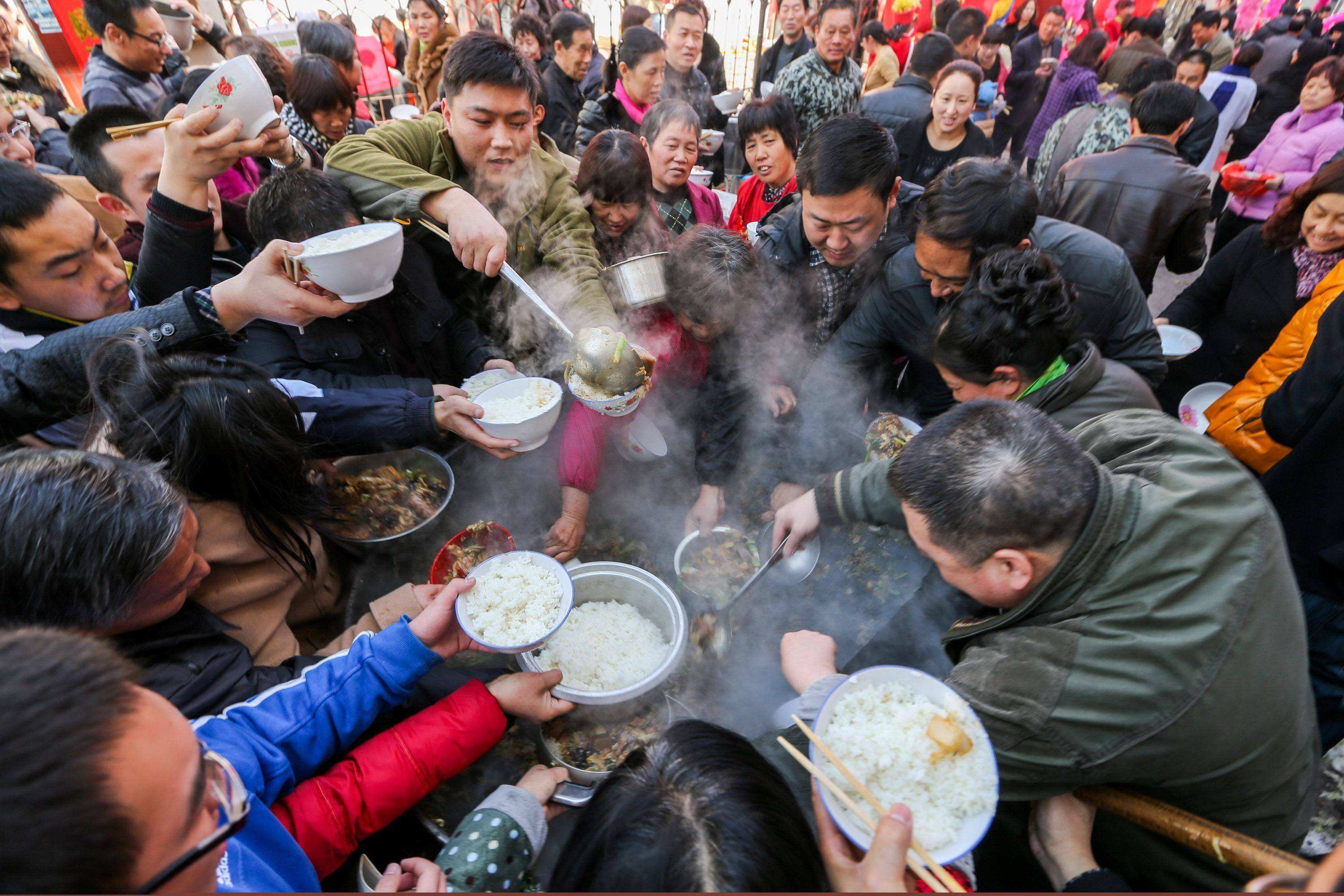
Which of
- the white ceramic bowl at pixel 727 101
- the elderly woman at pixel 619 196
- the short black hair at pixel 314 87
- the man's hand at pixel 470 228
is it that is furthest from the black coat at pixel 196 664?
the white ceramic bowl at pixel 727 101

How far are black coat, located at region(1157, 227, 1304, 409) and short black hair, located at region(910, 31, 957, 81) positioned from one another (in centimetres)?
417

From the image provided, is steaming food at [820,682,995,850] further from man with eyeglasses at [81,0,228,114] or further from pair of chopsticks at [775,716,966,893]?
man with eyeglasses at [81,0,228,114]

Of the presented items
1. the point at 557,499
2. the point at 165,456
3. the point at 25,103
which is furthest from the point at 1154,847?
the point at 25,103

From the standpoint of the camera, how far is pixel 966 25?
27.9 ft

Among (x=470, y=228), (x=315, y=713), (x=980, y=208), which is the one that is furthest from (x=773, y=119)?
(x=315, y=713)

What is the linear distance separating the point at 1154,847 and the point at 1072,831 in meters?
0.26

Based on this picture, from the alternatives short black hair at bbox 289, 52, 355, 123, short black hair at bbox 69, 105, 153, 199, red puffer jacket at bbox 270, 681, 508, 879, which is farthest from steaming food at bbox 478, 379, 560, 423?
short black hair at bbox 289, 52, 355, 123

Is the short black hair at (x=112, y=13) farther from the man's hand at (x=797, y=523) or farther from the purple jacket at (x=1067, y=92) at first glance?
the purple jacket at (x=1067, y=92)

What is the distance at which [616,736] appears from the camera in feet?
7.20

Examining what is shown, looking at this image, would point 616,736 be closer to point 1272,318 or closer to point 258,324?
point 258,324

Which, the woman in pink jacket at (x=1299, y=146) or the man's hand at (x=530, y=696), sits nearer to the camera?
the man's hand at (x=530, y=696)

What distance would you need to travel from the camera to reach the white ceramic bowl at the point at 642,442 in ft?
10.6

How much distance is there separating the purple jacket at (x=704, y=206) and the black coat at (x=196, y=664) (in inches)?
160

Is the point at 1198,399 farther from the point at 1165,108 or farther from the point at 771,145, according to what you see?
the point at 771,145
